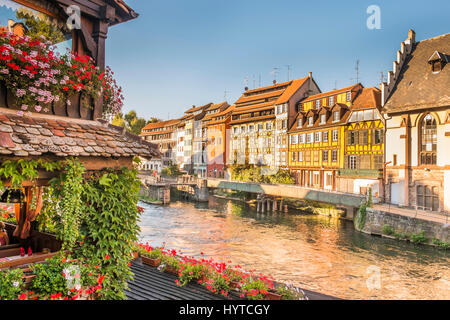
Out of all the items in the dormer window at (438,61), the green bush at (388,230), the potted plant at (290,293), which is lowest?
the green bush at (388,230)

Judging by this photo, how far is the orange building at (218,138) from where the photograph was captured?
207 feet

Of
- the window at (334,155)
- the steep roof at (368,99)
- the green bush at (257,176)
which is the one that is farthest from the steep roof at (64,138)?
the green bush at (257,176)

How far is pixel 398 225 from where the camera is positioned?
25562 millimetres

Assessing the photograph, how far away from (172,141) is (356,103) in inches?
2085

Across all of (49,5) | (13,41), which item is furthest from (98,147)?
(49,5)

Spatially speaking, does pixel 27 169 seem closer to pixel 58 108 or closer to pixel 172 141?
pixel 58 108

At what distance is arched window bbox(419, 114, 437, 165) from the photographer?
28969mm

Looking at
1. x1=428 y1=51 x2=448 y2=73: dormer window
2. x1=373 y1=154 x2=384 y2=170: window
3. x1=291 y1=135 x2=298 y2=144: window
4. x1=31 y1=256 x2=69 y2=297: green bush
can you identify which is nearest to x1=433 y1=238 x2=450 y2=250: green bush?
x1=373 y1=154 x2=384 y2=170: window

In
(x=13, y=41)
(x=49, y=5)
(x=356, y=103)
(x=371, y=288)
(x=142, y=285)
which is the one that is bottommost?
(x=371, y=288)

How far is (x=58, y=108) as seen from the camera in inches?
239

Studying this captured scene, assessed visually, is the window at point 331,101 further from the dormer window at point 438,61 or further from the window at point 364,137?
the dormer window at point 438,61

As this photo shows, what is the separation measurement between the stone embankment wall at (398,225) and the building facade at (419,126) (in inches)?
210

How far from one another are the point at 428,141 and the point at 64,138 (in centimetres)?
3180

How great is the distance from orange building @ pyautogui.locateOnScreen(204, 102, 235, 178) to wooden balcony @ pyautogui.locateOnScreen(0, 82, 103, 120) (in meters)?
55.7
